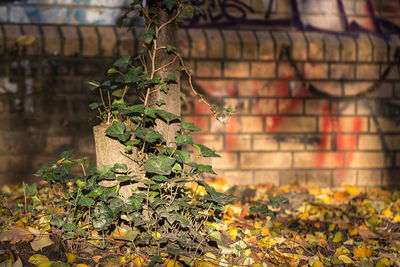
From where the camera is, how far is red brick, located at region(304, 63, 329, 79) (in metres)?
3.66

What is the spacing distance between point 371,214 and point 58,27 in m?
2.91

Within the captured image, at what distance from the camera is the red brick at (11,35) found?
3.33m

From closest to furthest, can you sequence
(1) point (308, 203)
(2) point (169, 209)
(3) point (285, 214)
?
(2) point (169, 209)
(3) point (285, 214)
(1) point (308, 203)

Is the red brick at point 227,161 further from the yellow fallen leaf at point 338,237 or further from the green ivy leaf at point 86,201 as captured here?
the green ivy leaf at point 86,201

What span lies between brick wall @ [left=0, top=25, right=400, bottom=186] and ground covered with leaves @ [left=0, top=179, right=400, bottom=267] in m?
0.45

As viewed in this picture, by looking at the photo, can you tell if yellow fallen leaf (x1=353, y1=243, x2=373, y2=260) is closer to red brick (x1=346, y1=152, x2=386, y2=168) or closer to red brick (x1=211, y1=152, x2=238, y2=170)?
red brick (x1=211, y1=152, x2=238, y2=170)

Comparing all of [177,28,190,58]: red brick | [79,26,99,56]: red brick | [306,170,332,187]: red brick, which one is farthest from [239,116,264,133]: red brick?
[79,26,99,56]: red brick

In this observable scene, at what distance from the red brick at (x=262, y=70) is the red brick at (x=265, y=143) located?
21.4 inches

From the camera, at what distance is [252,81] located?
11.7ft

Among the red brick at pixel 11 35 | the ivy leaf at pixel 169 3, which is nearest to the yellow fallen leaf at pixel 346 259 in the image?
the ivy leaf at pixel 169 3

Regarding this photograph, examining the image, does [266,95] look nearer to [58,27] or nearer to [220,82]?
[220,82]

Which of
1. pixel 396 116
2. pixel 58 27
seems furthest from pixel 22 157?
pixel 396 116

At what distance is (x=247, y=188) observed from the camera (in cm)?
338

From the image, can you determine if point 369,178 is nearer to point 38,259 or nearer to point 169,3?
point 169,3
